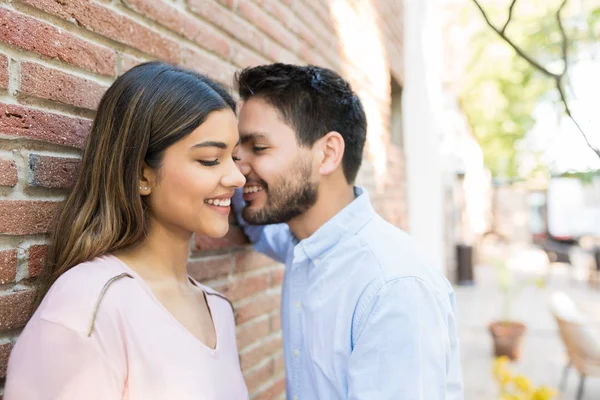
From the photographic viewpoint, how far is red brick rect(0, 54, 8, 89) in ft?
3.94

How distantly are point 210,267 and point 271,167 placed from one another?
1.66 ft

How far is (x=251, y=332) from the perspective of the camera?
2.47 meters

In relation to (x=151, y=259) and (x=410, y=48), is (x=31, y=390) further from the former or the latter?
(x=410, y=48)

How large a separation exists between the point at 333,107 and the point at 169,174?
3.08 feet

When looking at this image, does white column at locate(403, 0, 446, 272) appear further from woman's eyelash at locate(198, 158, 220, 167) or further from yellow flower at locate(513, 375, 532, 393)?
woman's eyelash at locate(198, 158, 220, 167)

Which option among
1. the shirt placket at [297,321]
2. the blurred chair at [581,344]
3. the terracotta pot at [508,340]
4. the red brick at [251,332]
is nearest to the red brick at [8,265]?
the shirt placket at [297,321]

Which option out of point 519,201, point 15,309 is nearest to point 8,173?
point 15,309

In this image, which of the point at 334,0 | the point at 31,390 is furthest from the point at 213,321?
the point at 334,0

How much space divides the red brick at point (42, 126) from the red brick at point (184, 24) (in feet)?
1.48

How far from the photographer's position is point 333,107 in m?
2.15

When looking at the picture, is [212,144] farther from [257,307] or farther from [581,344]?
[581,344]

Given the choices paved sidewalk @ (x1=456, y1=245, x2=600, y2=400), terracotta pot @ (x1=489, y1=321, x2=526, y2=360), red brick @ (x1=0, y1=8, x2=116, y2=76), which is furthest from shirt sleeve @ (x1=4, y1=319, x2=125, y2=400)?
terracotta pot @ (x1=489, y1=321, x2=526, y2=360)

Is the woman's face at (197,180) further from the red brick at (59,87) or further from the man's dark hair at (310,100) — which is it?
the man's dark hair at (310,100)

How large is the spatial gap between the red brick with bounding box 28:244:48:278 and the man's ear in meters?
1.08
